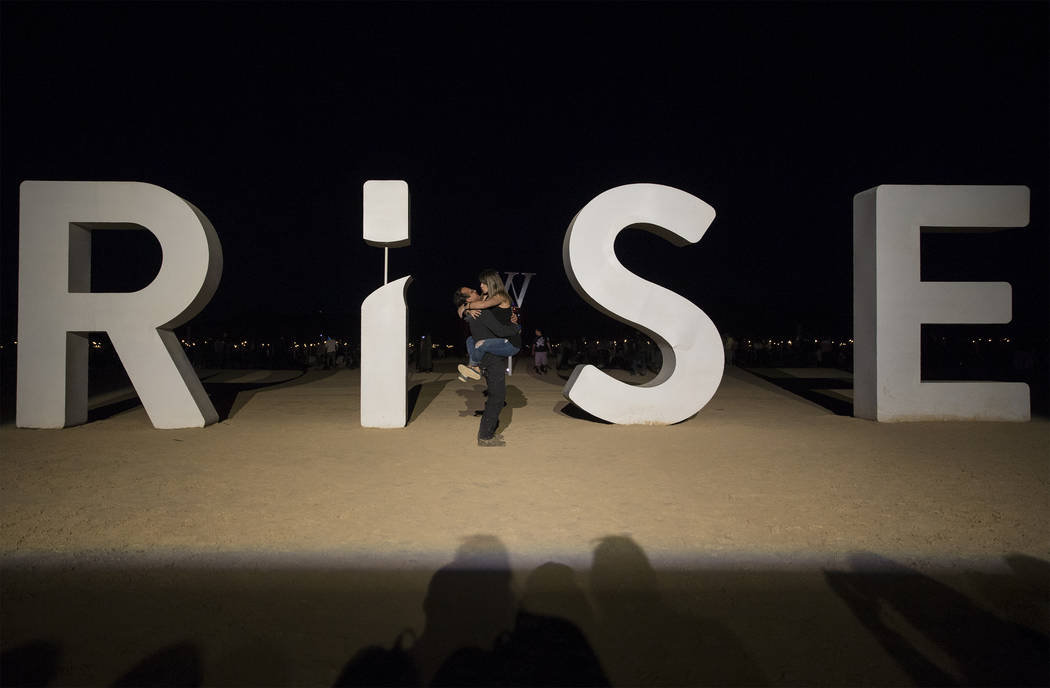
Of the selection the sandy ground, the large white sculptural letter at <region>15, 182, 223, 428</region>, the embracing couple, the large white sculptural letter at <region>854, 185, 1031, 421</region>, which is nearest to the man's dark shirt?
the embracing couple

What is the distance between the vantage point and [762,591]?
2.84 meters

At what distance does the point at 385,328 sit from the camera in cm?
781

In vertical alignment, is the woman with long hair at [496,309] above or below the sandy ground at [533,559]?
above

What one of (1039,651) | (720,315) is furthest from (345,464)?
(720,315)

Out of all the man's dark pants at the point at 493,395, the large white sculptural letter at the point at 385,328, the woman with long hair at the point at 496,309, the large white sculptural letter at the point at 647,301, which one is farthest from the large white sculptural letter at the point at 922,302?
the large white sculptural letter at the point at 385,328

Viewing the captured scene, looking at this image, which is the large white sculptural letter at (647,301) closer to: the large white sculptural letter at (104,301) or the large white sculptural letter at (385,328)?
the large white sculptural letter at (385,328)

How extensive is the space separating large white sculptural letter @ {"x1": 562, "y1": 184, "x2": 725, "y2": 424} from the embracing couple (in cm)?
143

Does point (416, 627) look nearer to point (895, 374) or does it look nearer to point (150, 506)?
point (150, 506)

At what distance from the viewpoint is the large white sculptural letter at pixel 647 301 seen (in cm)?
779

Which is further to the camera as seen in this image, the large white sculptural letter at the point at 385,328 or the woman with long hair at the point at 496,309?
the large white sculptural letter at the point at 385,328

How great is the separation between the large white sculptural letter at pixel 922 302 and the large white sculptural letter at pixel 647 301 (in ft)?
8.09

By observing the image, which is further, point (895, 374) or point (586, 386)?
point (895, 374)

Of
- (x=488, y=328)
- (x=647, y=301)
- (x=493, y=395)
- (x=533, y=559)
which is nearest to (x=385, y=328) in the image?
(x=488, y=328)

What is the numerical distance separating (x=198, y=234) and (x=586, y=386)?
538 centimetres
